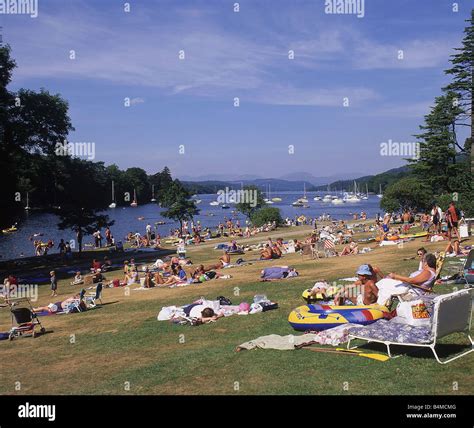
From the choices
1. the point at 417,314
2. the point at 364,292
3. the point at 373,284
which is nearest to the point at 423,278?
the point at 373,284

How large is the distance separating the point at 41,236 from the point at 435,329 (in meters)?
69.8

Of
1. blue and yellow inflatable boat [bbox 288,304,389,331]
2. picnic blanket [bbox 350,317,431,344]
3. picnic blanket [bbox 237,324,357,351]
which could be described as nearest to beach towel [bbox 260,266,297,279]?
blue and yellow inflatable boat [bbox 288,304,389,331]

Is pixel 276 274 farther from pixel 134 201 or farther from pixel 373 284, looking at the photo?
pixel 134 201

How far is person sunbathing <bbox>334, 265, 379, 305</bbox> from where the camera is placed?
36.2 ft

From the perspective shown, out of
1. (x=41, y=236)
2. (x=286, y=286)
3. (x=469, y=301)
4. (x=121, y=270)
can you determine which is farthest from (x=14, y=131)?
(x=41, y=236)

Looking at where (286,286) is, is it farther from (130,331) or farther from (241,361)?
(241,361)

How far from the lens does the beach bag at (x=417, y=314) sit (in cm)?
882

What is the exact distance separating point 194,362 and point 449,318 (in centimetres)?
444

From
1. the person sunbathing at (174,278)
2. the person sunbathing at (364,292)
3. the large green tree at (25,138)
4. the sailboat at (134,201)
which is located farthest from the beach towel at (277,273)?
the sailboat at (134,201)

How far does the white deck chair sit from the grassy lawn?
0.29m

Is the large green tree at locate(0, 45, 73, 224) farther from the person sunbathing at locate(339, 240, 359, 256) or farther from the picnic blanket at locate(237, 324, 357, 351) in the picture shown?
the picnic blanket at locate(237, 324, 357, 351)

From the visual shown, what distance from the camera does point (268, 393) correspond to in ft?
25.1

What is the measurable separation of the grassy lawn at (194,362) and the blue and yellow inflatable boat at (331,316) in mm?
484

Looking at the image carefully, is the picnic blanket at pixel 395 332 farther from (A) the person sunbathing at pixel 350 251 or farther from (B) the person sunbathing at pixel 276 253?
(B) the person sunbathing at pixel 276 253
